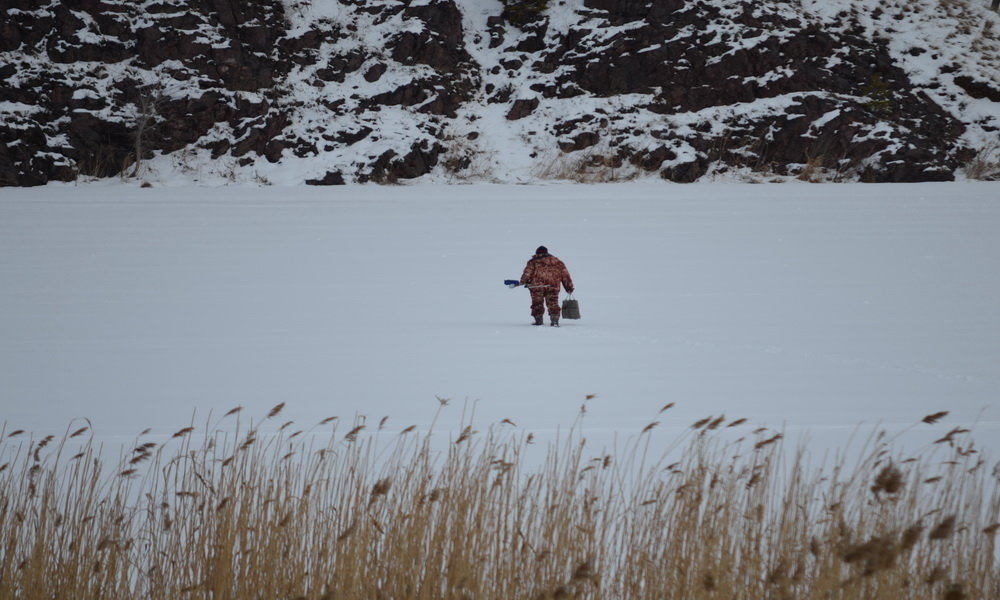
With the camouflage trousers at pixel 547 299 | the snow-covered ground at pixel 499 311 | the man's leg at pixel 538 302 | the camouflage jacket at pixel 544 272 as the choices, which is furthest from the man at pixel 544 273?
the snow-covered ground at pixel 499 311

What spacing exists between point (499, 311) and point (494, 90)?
2775 centimetres

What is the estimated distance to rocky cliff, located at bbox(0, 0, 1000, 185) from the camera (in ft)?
112

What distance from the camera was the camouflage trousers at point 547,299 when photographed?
12.5 meters

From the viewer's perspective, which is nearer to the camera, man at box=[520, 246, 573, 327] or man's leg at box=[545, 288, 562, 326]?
man at box=[520, 246, 573, 327]

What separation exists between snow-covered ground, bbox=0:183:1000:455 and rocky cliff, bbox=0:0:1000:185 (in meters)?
5.78

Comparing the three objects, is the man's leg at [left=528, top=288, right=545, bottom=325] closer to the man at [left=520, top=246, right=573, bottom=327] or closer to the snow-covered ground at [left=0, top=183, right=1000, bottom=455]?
the man at [left=520, top=246, right=573, bottom=327]

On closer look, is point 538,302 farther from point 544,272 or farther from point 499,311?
point 499,311

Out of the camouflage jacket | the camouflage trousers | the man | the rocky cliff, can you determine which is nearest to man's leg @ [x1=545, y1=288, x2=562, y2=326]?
the camouflage trousers

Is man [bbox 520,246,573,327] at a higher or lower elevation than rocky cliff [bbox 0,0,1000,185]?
lower

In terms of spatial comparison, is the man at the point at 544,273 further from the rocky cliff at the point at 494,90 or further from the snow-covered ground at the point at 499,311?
the rocky cliff at the point at 494,90

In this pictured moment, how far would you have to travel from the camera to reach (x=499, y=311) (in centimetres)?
1452

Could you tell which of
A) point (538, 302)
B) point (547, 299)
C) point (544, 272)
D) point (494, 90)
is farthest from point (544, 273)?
point (494, 90)

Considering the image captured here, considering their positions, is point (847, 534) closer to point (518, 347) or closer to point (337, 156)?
point (518, 347)

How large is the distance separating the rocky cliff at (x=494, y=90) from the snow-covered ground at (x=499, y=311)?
5.78m
